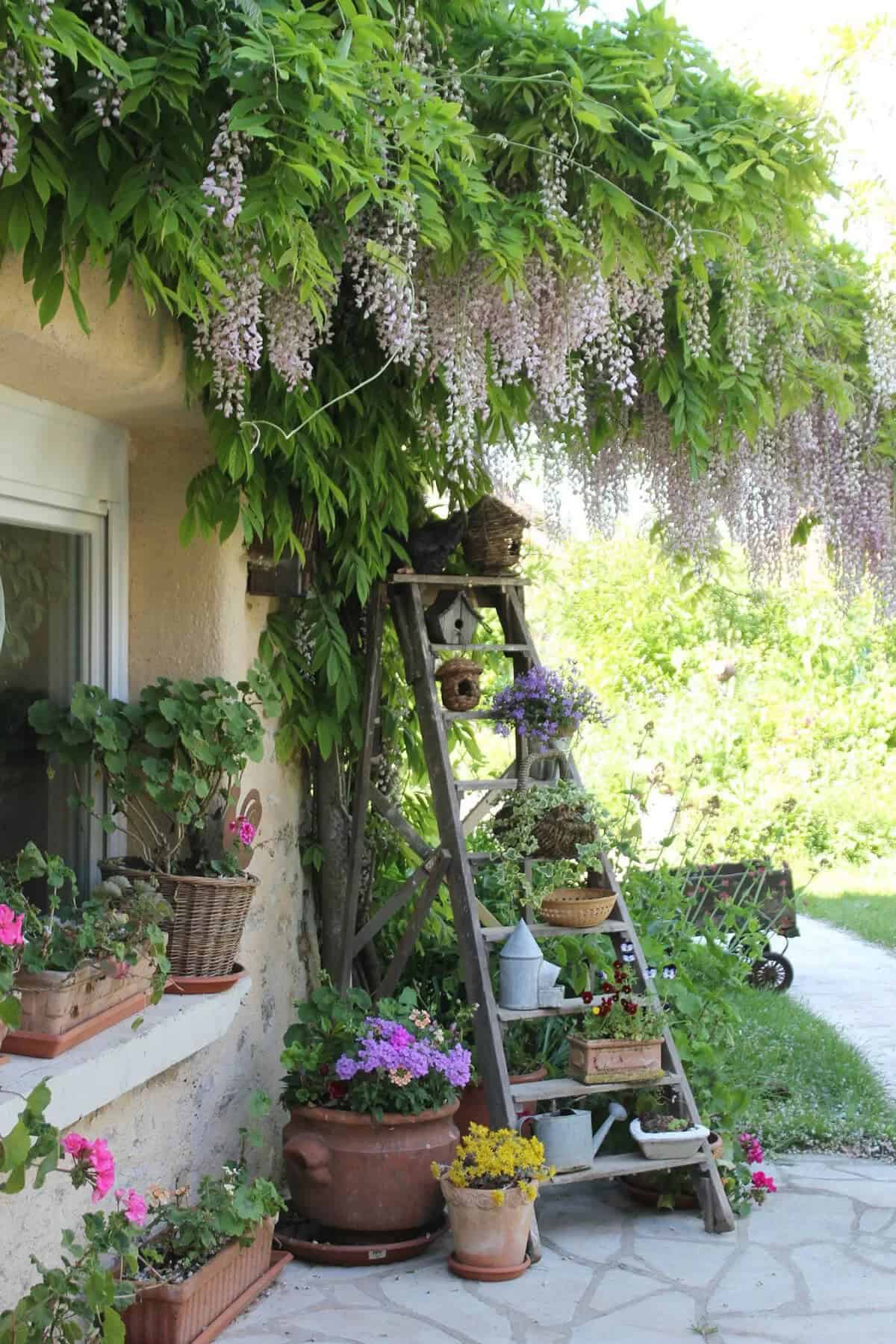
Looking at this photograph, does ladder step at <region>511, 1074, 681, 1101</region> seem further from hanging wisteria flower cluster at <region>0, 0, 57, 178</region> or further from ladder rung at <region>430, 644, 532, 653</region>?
hanging wisteria flower cluster at <region>0, 0, 57, 178</region>

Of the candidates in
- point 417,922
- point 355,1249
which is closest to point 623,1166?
point 355,1249

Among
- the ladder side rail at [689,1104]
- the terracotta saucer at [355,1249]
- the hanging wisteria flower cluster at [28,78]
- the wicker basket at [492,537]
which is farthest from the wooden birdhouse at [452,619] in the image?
the hanging wisteria flower cluster at [28,78]

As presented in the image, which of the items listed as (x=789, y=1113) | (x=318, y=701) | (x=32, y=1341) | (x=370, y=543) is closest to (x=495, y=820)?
(x=318, y=701)

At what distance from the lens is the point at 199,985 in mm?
2732

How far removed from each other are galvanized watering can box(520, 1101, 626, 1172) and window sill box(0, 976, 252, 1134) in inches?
30.5

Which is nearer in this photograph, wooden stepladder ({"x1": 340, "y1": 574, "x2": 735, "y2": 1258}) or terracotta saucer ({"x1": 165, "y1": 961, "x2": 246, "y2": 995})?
terracotta saucer ({"x1": 165, "y1": 961, "x2": 246, "y2": 995})

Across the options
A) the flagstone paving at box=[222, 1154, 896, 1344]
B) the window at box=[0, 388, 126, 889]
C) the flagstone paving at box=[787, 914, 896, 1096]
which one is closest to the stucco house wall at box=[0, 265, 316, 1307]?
the window at box=[0, 388, 126, 889]

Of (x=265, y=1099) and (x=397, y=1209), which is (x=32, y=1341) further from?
(x=397, y=1209)

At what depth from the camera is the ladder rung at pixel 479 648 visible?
3.51m

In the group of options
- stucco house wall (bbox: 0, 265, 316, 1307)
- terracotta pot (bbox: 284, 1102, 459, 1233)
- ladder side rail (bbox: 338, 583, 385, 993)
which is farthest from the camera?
ladder side rail (bbox: 338, 583, 385, 993)

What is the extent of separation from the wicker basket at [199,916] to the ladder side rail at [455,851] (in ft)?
2.16

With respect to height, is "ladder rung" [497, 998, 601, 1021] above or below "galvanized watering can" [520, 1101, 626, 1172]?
above

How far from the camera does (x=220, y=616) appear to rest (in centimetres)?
304

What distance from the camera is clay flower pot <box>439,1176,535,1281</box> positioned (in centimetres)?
283
